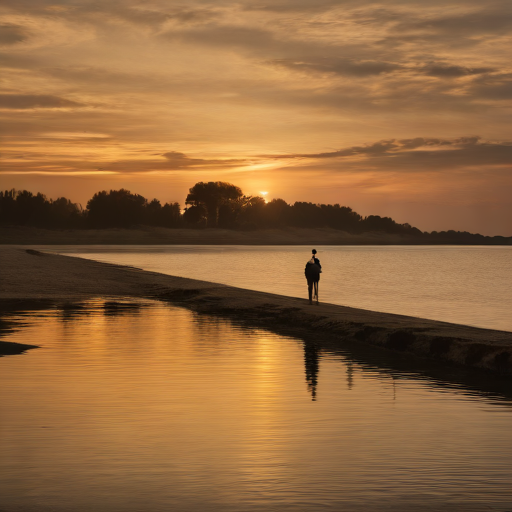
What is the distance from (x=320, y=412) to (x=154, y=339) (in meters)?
10.3

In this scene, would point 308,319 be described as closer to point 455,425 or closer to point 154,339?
point 154,339

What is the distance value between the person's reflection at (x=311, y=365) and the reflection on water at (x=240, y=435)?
0.06m

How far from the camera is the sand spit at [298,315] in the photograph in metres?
19.1

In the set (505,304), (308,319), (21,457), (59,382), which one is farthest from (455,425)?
(505,304)

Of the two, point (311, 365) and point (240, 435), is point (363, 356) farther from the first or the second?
point (240, 435)

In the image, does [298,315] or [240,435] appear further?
[298,315]

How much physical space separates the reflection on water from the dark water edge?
0.60ft

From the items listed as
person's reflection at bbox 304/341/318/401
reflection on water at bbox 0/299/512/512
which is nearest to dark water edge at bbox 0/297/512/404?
person's reflection at bbox 304/341/318/401

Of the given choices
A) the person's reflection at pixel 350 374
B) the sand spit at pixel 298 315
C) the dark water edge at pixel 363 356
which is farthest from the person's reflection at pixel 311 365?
the sand spit at pixel 298 315

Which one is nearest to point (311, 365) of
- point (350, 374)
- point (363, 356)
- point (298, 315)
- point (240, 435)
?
point (350, 374)

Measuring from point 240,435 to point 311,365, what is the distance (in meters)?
7.16

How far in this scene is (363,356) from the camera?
19.9 m

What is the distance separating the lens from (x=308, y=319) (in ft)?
92.9

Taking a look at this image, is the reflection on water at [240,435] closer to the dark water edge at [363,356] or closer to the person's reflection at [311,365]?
the person's reflection at [311,365]
